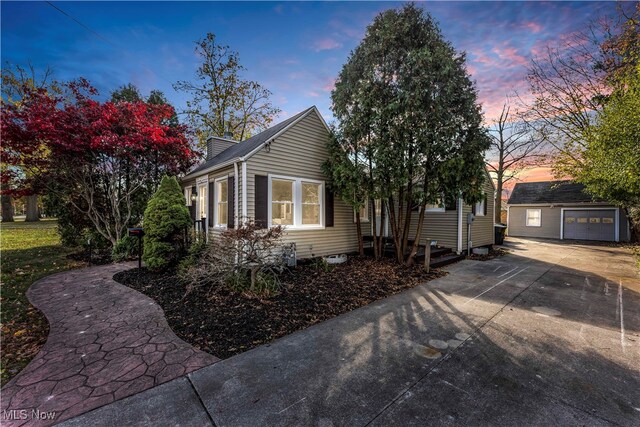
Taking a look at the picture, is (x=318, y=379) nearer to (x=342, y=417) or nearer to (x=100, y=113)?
A: (x=342, y=417)

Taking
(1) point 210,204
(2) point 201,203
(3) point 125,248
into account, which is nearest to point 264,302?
(1) point 210,204

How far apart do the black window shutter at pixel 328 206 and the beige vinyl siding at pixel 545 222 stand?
17.4 m

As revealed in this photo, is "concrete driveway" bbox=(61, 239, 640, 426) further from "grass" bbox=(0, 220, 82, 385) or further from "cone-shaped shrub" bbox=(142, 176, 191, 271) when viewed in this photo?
"cone-shaped shrub" bbox=(142, 176, 191, 271)

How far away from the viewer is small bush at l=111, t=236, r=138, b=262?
8.71m

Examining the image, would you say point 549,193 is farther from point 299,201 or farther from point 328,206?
point 299,201

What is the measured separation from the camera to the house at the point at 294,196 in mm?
6988

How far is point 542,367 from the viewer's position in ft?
9.21

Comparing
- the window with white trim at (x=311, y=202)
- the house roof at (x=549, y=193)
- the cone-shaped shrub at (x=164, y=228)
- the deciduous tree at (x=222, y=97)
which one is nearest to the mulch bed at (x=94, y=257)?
the cone-shaped shrub at (x=164, y=228)

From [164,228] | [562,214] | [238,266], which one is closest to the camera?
[238,266]

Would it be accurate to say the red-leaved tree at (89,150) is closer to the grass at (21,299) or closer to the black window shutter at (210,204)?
the grass at (21,299)

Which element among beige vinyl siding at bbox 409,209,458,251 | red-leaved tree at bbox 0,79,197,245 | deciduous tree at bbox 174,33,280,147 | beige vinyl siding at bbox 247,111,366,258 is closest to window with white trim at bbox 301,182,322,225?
beige vinyl siding at bbox 247,111,366,258

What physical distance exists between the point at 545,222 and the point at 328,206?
17619mm

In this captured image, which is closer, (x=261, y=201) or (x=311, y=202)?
(x=261, y=201)

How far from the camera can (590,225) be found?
51.5 feet
